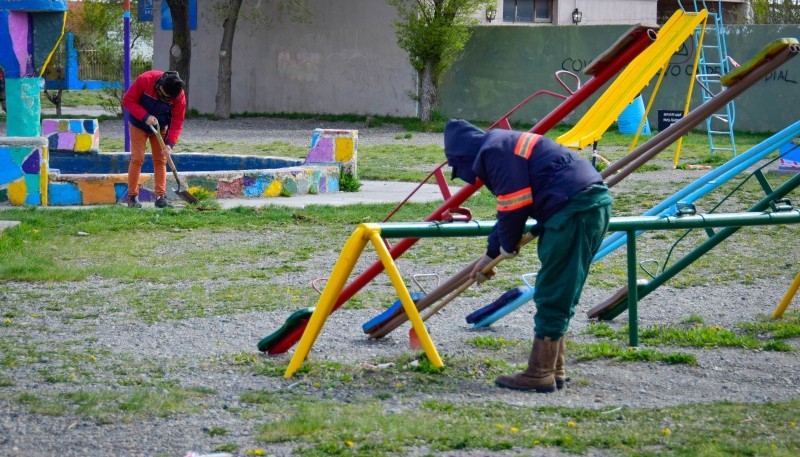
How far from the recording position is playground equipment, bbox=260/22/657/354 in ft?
19.7

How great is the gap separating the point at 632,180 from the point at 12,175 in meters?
7.81

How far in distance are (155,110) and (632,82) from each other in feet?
17.7

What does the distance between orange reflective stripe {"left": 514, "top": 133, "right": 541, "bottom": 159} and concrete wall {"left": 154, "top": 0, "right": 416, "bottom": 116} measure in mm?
22230

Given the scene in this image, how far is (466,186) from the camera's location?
613 cm

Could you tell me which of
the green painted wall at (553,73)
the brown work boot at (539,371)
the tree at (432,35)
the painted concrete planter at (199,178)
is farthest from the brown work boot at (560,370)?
the tree at (432,35)

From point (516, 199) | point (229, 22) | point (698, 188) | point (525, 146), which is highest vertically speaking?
point (229, 22)

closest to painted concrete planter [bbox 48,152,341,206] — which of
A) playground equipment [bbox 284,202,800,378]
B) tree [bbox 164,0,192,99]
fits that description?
playground equipment [bbox 284,202,800,378]

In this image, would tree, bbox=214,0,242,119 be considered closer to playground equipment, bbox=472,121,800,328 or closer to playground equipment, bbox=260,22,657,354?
playground equipment, bbox=472,121,800,328

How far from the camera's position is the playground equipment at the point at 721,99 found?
20.0ft

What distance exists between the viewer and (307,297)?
7695mm

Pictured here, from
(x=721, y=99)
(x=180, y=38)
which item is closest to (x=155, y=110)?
(x=721, y=99)

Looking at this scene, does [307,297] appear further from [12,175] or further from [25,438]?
[12,175]

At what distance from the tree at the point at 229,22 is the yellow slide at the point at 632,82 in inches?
808

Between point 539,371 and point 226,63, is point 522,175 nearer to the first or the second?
point 539,371
